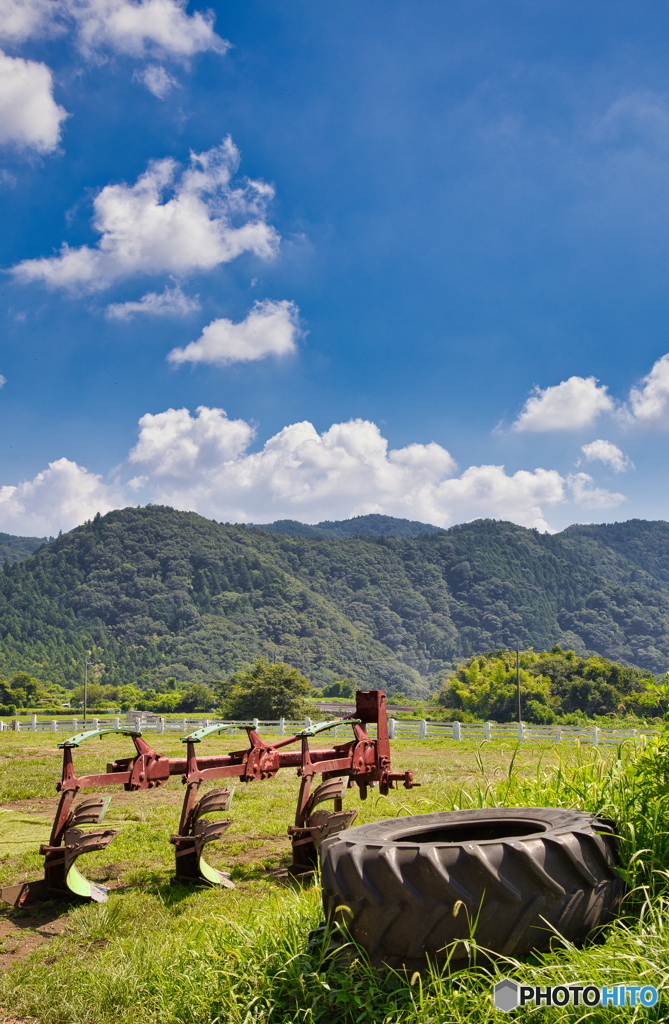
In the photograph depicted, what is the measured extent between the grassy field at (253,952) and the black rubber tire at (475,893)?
108 millimetres

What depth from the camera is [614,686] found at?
49.5 m

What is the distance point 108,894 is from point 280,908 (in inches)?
93.8

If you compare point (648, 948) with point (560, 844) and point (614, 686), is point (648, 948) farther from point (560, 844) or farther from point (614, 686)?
point (614, 686)

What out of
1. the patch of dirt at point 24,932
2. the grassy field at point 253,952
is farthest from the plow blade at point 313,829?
the patch of dirt at point 24,932

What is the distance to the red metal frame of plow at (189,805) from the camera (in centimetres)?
630

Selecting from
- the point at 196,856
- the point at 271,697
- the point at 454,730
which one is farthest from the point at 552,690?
the point at 196,856

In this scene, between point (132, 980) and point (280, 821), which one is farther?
point (280, 821)

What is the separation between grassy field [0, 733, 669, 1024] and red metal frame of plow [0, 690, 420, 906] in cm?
27

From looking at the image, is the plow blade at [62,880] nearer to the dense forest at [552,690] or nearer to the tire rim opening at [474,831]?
the tire rim opening at [474,831]

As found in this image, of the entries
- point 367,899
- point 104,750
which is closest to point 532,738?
point 104,750

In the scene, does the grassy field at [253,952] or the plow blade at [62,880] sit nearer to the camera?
the grassy field at [253,952]

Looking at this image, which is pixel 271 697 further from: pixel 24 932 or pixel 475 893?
pixel 475 893

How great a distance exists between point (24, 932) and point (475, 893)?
4017 mm

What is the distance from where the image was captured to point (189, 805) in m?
6.95
